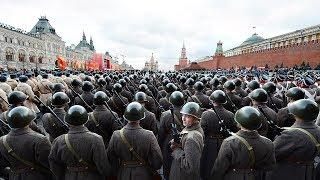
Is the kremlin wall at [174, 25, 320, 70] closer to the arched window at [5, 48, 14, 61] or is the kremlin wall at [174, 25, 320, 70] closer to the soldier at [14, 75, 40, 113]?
the soldier at [14, 75, 40, 113]

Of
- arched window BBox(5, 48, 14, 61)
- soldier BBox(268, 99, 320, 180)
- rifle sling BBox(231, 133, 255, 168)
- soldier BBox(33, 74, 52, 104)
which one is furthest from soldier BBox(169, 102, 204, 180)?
arched window BBox(5, 48, 14, 61)

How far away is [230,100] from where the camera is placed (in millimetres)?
7930

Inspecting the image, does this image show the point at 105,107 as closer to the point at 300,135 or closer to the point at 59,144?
the point at 59,144

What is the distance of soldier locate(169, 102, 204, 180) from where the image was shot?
150 inches

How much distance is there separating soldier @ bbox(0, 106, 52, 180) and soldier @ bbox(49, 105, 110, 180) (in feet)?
0.64

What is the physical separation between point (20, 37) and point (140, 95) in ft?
216

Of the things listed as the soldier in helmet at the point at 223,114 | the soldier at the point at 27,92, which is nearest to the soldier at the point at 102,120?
the soldier in helmet at the point at 223,114

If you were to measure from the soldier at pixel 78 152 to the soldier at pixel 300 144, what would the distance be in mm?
2476

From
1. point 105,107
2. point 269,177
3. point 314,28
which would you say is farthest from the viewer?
point 314,28

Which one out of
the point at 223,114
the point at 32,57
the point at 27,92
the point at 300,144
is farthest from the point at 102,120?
the point at 32,57

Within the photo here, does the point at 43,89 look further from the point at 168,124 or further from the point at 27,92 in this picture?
the point at 168,124

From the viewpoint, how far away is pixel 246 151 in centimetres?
374

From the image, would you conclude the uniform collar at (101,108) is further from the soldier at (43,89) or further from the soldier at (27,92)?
the soldier at (43,89)

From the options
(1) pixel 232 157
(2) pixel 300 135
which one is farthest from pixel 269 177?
(1) pixel 232 157
